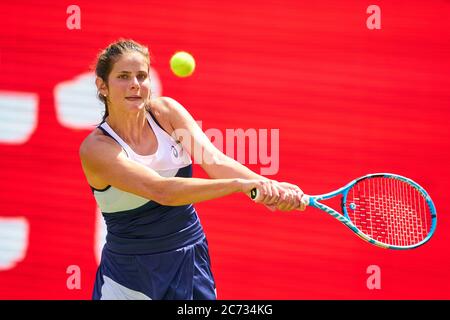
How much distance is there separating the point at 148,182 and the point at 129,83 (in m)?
0.42

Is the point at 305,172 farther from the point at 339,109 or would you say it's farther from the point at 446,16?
the point at 446,16

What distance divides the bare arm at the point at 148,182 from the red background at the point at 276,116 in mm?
1278

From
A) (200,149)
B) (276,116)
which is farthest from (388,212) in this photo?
(200,149)

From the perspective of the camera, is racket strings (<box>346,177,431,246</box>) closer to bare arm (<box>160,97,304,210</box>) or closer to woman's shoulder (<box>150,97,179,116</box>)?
bare arm (<box>160,97,304,210</box>)

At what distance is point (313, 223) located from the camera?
12.7 ft

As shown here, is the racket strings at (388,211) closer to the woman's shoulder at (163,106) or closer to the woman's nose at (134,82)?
the woman's shoulder at (163,106)

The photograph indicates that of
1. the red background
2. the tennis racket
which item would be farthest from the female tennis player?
the red background

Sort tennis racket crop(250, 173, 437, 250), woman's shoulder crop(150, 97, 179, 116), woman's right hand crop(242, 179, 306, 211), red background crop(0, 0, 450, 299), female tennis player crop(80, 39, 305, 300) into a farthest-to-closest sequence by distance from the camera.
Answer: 1. red background crop(0, 0, 450, 299)
2. tennis racket crop(250, 173, 437, 250)
3. woman's shoulder crop(150, 97, 179, 116)
4. female tennis player crop(80, 39, 305, 300)
5. woman's right hand crop(242, 179, 306, 211)

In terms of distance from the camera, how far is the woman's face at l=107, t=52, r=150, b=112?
268cm

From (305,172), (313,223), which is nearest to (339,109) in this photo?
(305,172)

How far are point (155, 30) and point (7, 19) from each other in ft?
2.62

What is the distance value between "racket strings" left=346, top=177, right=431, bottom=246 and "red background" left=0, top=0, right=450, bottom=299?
1.10 ft

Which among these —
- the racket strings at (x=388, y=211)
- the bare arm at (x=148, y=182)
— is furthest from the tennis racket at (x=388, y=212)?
the bare arm at (x=148, y=182)

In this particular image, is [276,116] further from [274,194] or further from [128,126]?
[274,194]
